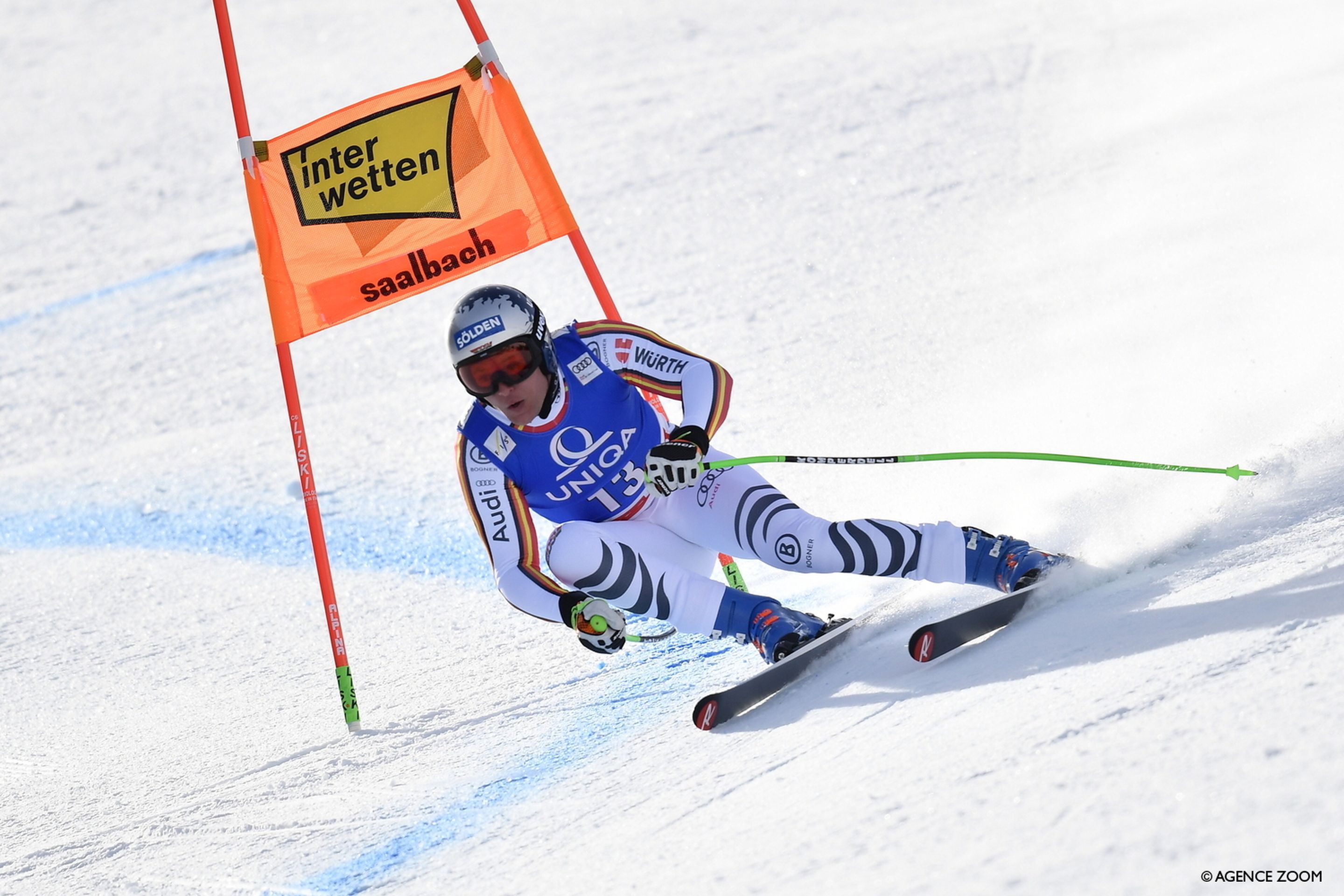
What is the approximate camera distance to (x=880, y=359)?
7188 mm

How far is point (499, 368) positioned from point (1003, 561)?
1.50 meters

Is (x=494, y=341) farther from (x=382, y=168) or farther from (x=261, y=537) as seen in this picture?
(x=261, y=537)

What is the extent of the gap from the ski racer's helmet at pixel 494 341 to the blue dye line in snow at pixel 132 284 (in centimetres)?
794

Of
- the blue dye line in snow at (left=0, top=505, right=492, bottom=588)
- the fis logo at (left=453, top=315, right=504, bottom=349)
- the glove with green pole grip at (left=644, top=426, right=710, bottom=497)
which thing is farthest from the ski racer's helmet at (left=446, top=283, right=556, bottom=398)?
the blue dye line in snow at (left=0, top=505, right=492, bottom=588)

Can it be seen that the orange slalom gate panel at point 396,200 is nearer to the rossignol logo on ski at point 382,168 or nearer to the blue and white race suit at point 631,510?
the rossignol logo on ski at point 382,168

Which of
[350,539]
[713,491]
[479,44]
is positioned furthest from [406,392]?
[713,491]

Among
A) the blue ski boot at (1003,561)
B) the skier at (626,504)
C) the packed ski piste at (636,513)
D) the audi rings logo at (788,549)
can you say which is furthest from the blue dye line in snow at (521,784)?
the blue ski boot at (1003,561)

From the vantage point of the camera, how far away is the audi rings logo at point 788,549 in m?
3.75

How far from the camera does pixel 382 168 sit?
442cm

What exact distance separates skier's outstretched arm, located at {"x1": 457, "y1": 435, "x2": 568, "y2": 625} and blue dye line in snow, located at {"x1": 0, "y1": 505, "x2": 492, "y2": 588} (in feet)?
5.54

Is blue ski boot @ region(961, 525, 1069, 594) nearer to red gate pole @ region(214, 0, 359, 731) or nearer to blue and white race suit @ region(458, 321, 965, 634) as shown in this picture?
blue and white race suit @ region(458, 321, 965, 634)

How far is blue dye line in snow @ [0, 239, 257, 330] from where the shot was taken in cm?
1063

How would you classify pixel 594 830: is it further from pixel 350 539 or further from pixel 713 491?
pixel 350 539

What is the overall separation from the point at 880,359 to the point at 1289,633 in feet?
15.4
